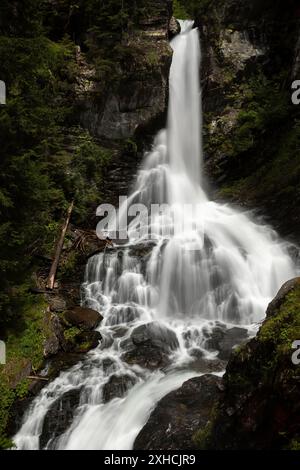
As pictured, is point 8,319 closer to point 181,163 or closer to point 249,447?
point 249,447

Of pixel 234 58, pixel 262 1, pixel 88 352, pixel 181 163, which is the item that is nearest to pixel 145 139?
pixel 181 163

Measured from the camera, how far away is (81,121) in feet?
52.6

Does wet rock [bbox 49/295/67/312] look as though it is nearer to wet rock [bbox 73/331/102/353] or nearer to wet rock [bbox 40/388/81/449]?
wet rock [bbox 73/331/102/353]

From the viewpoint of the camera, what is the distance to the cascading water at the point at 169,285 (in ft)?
23.6

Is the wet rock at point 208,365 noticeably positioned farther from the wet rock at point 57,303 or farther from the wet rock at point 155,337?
the wet rock at point 57,303

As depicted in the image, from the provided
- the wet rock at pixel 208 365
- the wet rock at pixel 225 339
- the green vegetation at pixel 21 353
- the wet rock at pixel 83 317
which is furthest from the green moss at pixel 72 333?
the wet rock at pixel 225 339

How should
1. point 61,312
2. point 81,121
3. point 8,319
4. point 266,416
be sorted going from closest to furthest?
1. point 266,416
2. point 8,319
3. point 61,312
4. point 81,121

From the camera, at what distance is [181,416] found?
6180 millimetres

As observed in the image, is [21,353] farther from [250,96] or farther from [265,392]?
[250,96]

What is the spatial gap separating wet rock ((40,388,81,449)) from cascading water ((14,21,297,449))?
0.21 feet

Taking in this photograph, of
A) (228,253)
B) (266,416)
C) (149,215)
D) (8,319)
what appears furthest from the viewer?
(149,215)

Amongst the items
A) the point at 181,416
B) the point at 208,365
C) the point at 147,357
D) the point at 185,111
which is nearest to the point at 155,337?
the point at 147,357

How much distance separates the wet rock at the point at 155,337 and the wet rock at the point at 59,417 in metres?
2.03

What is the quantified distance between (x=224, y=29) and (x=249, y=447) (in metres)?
17.9
